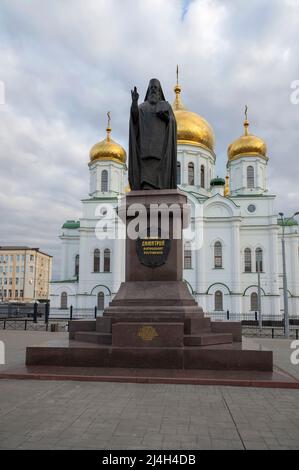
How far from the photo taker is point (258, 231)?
39.5 meters

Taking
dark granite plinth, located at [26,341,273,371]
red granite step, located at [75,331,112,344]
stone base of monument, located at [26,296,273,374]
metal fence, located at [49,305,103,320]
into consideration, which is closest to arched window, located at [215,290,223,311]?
metal fence, located at [49,305,103,320]

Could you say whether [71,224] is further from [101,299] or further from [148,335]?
[148,335]

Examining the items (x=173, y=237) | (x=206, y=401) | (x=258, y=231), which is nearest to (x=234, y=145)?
(x=258, y=231)

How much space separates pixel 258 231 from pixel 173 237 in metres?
31.9

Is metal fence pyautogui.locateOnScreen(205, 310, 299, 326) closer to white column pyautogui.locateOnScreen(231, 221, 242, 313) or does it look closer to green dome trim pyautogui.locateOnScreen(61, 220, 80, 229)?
white column pyautogui.locateOnScreen(231, 221, 242, 313)

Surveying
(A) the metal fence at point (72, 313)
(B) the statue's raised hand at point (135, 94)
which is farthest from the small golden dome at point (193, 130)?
(B) the statue's raised hand at point (135, 94)

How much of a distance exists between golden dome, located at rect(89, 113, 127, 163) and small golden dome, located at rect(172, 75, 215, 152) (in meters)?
6.67

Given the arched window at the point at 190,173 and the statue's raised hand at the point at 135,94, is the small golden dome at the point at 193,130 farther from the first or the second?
the statue's raised hand at the point at 135,94

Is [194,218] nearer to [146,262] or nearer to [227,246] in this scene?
[227,246]

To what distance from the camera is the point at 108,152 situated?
44031mm

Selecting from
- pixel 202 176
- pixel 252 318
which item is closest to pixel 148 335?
pixel 252 318

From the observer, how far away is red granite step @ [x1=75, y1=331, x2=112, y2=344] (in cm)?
820

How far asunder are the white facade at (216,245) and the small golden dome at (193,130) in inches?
29.4
